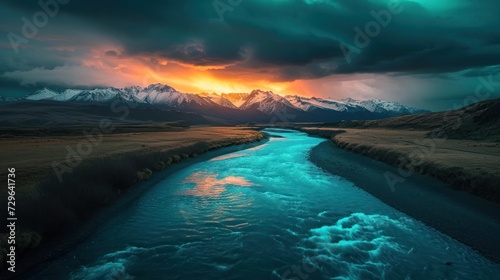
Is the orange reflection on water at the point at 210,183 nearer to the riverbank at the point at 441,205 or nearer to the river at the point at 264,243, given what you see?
the river at the point at 264,243

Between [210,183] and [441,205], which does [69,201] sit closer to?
[210,183]

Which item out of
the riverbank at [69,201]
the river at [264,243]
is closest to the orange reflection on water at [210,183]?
the river at [264,243]

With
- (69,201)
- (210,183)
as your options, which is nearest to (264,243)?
(69,201)

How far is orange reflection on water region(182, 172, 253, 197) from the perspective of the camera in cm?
3319

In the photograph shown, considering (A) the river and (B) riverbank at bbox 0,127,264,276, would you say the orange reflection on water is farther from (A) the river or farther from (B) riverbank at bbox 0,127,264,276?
(B) riverbank at bbox 0,127,264,276

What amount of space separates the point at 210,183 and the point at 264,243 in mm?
18141

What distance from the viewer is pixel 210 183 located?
123ft

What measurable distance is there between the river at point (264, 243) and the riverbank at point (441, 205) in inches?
49.3

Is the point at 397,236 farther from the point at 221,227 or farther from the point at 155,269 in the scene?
the point at 155,269

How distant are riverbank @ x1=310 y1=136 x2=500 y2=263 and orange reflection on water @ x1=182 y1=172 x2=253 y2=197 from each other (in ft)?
48.9

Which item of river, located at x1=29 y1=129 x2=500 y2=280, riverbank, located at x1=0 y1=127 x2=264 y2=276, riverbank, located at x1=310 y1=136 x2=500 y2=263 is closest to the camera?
river, located at x1=29 y1=129 x2=500 y2=280

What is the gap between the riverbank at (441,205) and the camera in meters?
21.0

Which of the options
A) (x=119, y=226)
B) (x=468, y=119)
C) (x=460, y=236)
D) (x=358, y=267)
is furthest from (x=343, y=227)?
(x=468, y=119)

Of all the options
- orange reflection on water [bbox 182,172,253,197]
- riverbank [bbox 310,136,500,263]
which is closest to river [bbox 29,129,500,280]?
orange reflection on water [bbox 182,172,253,197]
